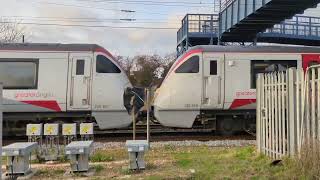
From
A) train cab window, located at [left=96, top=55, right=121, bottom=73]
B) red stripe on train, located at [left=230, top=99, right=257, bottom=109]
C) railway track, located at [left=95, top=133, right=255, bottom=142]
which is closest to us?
railway track, located at [left=95, top=133, right=255, bottom=142]

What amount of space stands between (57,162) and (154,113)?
742 cm

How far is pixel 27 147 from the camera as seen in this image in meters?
9.41

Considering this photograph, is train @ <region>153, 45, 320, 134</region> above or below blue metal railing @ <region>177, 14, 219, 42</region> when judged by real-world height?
below

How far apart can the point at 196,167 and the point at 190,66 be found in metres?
8.31

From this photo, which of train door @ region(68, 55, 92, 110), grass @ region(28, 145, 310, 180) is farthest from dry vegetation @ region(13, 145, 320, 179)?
train door @ region(68, 55, 92, 110)

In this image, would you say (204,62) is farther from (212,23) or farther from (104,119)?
(212,23)

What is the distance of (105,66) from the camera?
17469mm

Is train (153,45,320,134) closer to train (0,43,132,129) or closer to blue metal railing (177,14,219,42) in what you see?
train (0,43,132,129)

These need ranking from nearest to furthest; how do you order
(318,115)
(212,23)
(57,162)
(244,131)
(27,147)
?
(318,115) → (27,147) → (57,162) → (244,131) → (212,23)

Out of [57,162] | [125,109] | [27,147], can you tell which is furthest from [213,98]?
[27,147]

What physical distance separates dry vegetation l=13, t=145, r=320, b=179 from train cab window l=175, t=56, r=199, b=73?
19.4ft

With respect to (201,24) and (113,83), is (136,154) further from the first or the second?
(201,24)

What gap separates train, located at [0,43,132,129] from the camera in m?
17.0

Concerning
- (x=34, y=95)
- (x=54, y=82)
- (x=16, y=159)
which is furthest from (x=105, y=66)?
(x=16, y=159)
